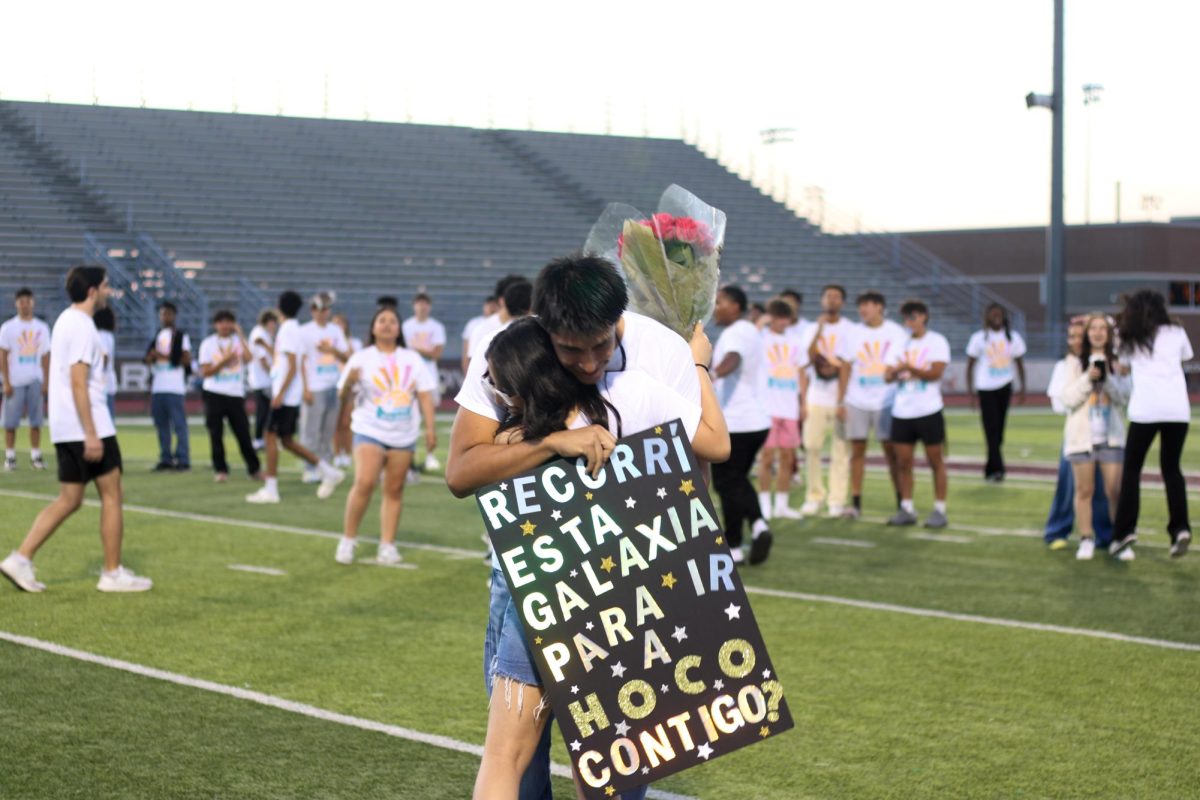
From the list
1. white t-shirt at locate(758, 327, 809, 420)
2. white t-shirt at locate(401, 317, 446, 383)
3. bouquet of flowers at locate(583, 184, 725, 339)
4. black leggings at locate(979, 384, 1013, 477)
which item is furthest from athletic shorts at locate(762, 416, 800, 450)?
bouquet of flowers at locate(583, 184, 725, 339)

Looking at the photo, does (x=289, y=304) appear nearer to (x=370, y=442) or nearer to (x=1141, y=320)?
(x=370, y=442)

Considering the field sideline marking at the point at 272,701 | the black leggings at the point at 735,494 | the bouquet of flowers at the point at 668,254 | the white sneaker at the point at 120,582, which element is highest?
the bouquet of flowers at the point at 668,254

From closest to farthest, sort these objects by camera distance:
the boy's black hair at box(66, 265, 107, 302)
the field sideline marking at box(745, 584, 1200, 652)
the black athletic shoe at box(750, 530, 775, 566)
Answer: the field sideline marking at box(745, 584, 1200, 652)
the boy's black hair at box(66, 265, 107, 302)
the black athletic shoe at box(750, 530, 775, 566)

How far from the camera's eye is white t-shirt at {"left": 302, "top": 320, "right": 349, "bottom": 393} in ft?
51.0

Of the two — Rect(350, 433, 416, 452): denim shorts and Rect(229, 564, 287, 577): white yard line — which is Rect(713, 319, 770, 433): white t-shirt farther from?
Rect(229, 564, 287, 577): white yard line

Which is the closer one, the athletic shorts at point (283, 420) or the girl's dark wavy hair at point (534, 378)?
the girl's dark wavy hair at point (534, 378)

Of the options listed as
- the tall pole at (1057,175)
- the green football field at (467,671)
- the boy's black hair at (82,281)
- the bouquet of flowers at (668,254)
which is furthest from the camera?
the tall pole at (1057,175)

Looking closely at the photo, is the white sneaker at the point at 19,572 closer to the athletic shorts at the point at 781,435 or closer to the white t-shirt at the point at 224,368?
the athletic shorts at the point at 781,435

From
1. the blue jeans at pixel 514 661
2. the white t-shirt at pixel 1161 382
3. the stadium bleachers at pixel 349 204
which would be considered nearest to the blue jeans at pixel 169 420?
the white t-shirt at pixel 1161 382

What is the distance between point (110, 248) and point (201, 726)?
91.9 feet

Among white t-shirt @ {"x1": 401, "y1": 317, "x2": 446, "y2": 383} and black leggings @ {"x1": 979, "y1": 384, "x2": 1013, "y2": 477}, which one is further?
white t-shirt @ {"x1": 401, "y1": 317, "x2": 446, "y2": 383}

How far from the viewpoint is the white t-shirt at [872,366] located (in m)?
12.6

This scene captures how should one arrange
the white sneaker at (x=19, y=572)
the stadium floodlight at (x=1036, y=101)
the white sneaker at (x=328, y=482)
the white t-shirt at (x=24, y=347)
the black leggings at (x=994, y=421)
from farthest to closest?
the stadium floodlight at (x=1036, y=101) < the white t-shirt at (x=24, y=347) < the black leggings at (x=994, y=421) < the white sneaker at (x=328, y=482) < the white sneaker at (x=19, y=572)

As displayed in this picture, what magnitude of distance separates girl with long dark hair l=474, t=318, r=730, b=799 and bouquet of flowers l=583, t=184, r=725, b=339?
602 millimetres
